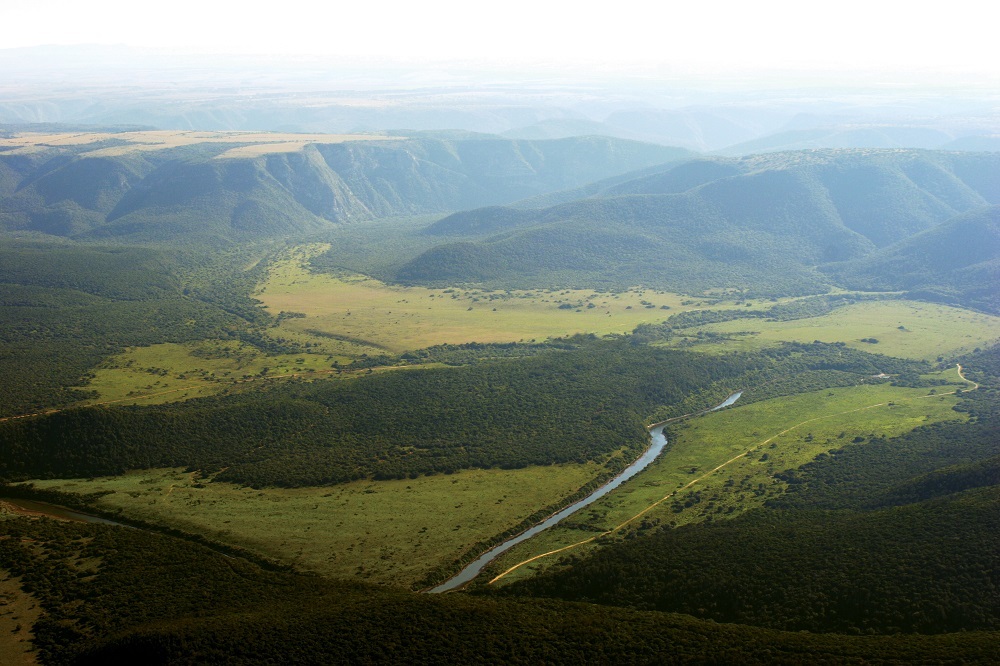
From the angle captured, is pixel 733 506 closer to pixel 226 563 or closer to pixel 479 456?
pixel 479 456

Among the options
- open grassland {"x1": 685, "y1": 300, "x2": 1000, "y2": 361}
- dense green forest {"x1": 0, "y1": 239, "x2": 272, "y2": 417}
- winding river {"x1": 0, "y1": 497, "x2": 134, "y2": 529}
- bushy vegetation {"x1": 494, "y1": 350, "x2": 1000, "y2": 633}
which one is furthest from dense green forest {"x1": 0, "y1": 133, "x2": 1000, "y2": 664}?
open grassland {"x1": 685, "y1": 300, "x2": 1000, "y2": 361}

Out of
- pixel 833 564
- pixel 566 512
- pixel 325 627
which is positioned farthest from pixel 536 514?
pixel 325 627

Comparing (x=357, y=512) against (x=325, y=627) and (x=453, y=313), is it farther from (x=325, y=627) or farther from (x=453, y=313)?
(x=453, y=313)

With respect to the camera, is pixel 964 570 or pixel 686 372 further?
pixel 686 372

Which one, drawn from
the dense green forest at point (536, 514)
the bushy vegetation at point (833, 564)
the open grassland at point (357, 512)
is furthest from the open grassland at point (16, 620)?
the bushy vegetation at point (833, 564)

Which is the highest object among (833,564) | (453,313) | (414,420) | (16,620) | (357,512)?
(453,313)

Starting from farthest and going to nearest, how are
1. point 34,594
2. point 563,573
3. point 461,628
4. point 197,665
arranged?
1. point 563,573
2. point 34,594
3. point 461,628
4. point 197,665

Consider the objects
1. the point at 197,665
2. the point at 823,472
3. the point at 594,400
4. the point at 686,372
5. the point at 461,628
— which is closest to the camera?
the point at 197,665

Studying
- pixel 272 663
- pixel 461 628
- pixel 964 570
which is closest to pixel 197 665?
pixel 272 663
